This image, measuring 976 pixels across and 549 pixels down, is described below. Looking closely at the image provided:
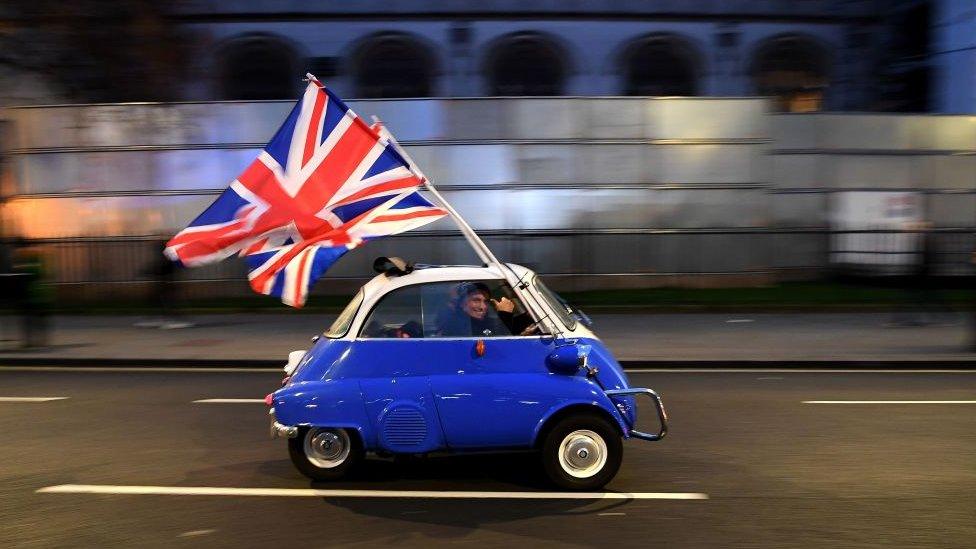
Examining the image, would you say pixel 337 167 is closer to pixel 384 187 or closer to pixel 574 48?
pixel 384 187

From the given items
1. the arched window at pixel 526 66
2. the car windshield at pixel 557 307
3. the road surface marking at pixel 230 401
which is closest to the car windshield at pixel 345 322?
the car windshield at pixel 557 307

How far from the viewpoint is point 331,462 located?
6645 mm

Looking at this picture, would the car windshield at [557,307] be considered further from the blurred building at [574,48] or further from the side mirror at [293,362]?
the blurred building at [574,48]

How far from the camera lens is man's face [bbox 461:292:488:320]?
21.4 ft

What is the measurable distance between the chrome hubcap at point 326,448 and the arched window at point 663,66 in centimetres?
2624

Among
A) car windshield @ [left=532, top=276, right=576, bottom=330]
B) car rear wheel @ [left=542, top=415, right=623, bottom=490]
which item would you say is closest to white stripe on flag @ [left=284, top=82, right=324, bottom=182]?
car windshield @ [left=532, top=276, right=576, bottom=330]

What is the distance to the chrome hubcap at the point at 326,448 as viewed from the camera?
6625 millimetres

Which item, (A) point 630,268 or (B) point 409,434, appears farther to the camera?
(A) point 630,268

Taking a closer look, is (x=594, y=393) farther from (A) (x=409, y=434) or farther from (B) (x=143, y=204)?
(B) (x=143, y=204)

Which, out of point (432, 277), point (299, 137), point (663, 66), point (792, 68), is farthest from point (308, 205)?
point (792, 68)

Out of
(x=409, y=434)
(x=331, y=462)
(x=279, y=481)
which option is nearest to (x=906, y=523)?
(x=409, y=434)

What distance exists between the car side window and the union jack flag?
1.55ft

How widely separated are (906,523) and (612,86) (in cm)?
2637

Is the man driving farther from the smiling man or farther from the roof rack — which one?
the roof rack
